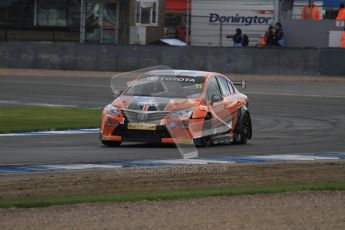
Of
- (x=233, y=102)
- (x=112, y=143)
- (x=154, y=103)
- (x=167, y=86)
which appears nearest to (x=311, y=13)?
(x=233, y=102)

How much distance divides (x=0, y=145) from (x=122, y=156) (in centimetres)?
259

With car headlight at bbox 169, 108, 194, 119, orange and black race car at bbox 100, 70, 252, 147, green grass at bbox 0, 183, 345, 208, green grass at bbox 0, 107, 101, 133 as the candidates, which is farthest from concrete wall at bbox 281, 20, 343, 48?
green grass at bbox 0, 183, 345, 208

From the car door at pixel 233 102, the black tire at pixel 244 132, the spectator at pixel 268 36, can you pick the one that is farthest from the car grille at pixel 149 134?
the spectator at pixel 268 36

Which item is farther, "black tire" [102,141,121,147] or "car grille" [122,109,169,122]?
"black tire" [102,141,121,147]

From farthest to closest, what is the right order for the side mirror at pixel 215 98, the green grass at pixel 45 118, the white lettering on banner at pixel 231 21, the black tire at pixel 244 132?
1. the white lettering on banner at pixel 231 21
2. the green grass at pixel 45 118
3. the black tire at pixel 244 132
4. the side mirror at pixel 215 98

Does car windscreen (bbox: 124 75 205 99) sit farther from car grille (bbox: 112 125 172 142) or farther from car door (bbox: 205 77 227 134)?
car grille (bbox: 112 125 172 142)

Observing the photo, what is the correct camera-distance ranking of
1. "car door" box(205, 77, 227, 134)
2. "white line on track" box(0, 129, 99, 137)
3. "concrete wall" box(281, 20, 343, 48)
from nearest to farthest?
"car door" box(205, 77, 227, 134), "white line on track" box(0, 129, 99, 137), "concrete wall" box(281, 20, 343, 48)

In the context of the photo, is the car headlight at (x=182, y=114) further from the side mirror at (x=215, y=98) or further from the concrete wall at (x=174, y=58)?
the concrete wall at (x=174, y=58)

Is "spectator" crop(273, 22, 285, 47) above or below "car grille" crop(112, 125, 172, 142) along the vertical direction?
above

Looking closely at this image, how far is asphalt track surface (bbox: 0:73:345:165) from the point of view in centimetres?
1538

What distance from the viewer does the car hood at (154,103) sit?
16.4m

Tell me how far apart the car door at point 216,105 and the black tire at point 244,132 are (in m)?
0.60

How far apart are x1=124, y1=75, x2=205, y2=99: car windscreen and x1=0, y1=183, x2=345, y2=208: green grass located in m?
5.09

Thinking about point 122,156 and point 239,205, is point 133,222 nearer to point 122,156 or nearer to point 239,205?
point 239,205
